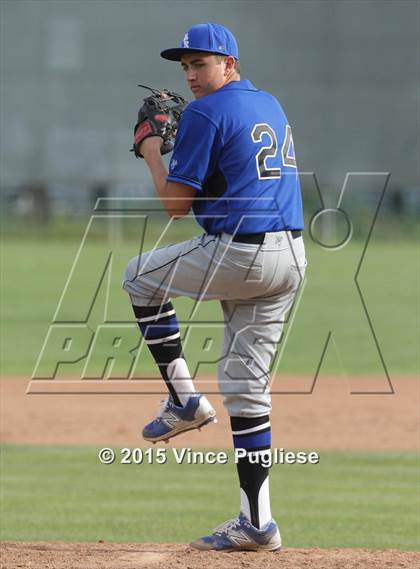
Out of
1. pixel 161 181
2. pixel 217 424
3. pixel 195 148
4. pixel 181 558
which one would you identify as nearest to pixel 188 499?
pixel 217 424

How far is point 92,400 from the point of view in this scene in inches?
425

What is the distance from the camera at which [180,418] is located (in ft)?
14.4

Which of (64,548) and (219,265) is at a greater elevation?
(219,265)

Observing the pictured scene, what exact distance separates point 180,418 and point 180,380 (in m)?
0.16

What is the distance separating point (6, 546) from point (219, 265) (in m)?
1.72

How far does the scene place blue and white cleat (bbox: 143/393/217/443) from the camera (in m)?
4.36

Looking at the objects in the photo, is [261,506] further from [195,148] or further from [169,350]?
[195,148]

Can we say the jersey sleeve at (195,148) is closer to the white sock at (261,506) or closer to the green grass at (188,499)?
the white sock at (261,506)

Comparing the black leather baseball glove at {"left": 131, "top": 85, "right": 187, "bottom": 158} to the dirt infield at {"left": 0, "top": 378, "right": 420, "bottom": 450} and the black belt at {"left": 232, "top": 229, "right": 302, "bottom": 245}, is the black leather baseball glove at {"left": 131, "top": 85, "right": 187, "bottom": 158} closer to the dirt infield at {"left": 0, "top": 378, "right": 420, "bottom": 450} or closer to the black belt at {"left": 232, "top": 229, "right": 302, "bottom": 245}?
the black belt at {"left": 232, "top": 229, "right": 302, "bottom": 245}

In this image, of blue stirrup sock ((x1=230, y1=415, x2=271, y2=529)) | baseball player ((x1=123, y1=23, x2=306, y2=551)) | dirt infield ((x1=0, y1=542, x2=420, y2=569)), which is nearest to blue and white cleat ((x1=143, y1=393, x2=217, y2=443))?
baseball player ((x1=123, y1=23, x2=306, y2=551))

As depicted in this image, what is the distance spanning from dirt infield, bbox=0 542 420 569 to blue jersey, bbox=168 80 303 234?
135 cm

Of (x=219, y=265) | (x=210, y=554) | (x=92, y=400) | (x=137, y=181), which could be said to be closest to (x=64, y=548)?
(x=210, y=554)

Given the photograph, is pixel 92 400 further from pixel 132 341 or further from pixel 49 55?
pixel 49 55

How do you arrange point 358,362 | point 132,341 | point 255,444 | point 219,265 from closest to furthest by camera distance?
1. point 219,265
2. point 255,444
3. point 358,362
4. point 132,341
